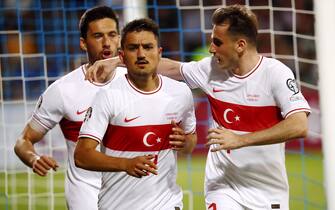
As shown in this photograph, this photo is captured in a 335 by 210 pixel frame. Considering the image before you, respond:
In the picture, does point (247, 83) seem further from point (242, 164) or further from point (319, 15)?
point (319, 15)

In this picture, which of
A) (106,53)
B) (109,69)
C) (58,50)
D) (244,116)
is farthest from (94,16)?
(58,50)

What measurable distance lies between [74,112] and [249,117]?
1234 millimetres

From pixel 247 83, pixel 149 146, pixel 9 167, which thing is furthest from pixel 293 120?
pixel 9 167

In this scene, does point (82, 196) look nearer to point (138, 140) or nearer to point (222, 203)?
point (138, 140)

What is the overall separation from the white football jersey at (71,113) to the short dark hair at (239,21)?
33.4 inches

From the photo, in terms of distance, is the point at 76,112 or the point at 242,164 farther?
the point at 76,112

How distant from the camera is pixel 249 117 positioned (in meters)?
6.25

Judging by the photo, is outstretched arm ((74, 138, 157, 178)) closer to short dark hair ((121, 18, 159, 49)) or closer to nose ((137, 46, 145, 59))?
nose ((137, 46, 145, 59))

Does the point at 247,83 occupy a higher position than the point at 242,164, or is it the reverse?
the point at 247,83

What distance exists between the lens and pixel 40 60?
1072 centimetres

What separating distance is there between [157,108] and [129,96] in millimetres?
188

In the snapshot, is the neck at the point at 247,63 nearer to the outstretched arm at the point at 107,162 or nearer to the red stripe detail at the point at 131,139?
the red stripe detail at the point at 131,139

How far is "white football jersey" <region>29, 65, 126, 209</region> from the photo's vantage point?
6.66 m

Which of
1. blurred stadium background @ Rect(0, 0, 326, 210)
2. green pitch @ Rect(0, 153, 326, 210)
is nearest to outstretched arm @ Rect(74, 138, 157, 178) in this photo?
blurred stadium background @ Rect(0, 0, 326, 210)
